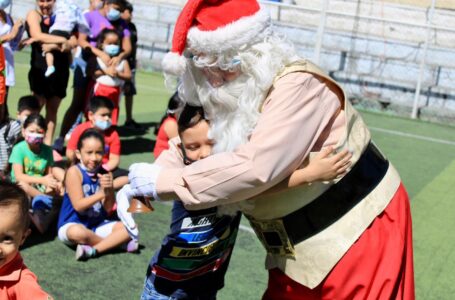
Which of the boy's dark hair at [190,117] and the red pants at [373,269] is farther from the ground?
the boy's dark hair at [190,117]

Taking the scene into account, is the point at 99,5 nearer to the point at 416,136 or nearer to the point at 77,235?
the point at 77,235

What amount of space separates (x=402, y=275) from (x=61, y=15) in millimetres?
5231

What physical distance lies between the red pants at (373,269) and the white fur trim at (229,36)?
0.76 metres

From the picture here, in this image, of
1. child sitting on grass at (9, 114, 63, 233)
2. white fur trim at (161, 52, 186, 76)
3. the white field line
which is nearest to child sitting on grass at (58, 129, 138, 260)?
child sitting on grass at (9, 114, 63, 233)

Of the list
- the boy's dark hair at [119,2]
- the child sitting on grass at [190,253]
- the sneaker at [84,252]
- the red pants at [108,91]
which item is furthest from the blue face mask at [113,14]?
the child sitting on grass at [190,253]

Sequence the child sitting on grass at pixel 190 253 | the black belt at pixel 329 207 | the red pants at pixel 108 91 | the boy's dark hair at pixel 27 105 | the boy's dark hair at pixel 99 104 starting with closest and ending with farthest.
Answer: the black belt at pixel 329 207 → the child sitting on grass at pixel 190 253 → the boy's dark hair at pixel 27 105 → the boy's dark hair at pixel 99 104 → the red pants at pixel 108 91

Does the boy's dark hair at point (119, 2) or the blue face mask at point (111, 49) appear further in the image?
the boy's dark hair at point (119, 2)

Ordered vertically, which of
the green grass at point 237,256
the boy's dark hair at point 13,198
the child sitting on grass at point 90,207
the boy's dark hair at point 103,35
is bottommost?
the green grass at point 237,256

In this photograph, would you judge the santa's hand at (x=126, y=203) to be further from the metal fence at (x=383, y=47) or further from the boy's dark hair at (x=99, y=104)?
the metal fence at (x=383, y=47)

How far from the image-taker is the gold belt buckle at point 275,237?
7.61ft

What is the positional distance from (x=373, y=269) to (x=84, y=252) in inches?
90.1

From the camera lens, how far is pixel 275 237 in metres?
2.36

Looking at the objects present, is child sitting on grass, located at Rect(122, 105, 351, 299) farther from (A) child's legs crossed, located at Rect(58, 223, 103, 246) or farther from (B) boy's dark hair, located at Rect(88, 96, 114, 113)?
(B) boy's dark hair, located at Rect(88, 96, 114, 113)

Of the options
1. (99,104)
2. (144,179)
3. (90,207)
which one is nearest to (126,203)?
(144,179)
